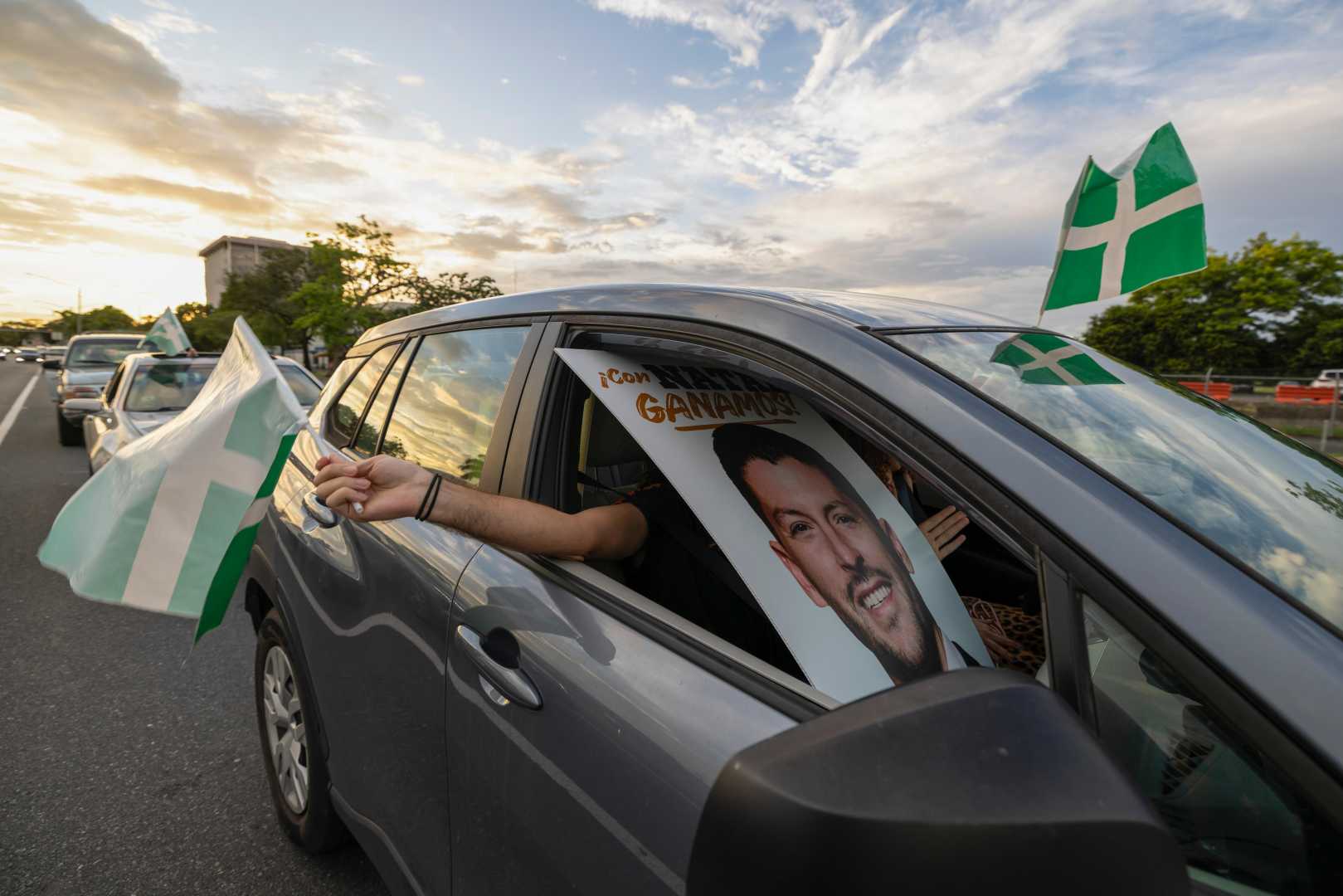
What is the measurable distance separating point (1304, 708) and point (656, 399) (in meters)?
1.11

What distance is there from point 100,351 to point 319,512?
47.3ft

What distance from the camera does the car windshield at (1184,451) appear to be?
1006 millimetres

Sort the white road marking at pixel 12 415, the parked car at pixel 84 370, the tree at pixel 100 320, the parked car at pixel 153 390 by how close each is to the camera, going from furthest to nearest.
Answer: the tree at pixel 100 320 < the white road marking at pixel 12 415 < the parked car at pixel 84 370 < the parked car at pixel 153 390

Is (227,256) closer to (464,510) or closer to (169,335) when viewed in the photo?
(169,335)

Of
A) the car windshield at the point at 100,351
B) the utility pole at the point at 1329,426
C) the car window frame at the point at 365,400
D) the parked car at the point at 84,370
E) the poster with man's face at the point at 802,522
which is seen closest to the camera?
the poster with man's face at the point at 802,522

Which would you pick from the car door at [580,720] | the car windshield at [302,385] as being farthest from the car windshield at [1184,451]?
the car windshield at [302,385]

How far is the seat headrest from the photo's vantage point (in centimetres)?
183

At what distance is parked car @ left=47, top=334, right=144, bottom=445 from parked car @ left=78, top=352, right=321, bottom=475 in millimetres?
3581

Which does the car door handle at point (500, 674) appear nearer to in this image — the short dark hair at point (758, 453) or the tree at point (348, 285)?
the short dark hair at point (758, 453)

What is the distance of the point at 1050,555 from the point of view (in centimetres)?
93

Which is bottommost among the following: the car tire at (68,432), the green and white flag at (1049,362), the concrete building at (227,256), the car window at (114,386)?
the car tire at (68,432)

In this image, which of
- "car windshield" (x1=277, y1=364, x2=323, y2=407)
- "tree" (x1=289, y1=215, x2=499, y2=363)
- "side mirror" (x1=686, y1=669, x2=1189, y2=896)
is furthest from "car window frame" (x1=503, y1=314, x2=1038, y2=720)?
"tree" (x1=289, y1=215, x2=499, y2=363)

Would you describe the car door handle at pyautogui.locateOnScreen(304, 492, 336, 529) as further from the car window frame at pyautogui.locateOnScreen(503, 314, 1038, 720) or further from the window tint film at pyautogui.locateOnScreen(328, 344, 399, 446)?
the car window frame at pyautogui.locateOnScreen(503, 314, 1038, 720)

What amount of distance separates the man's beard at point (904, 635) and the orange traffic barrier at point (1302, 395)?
17.4m
